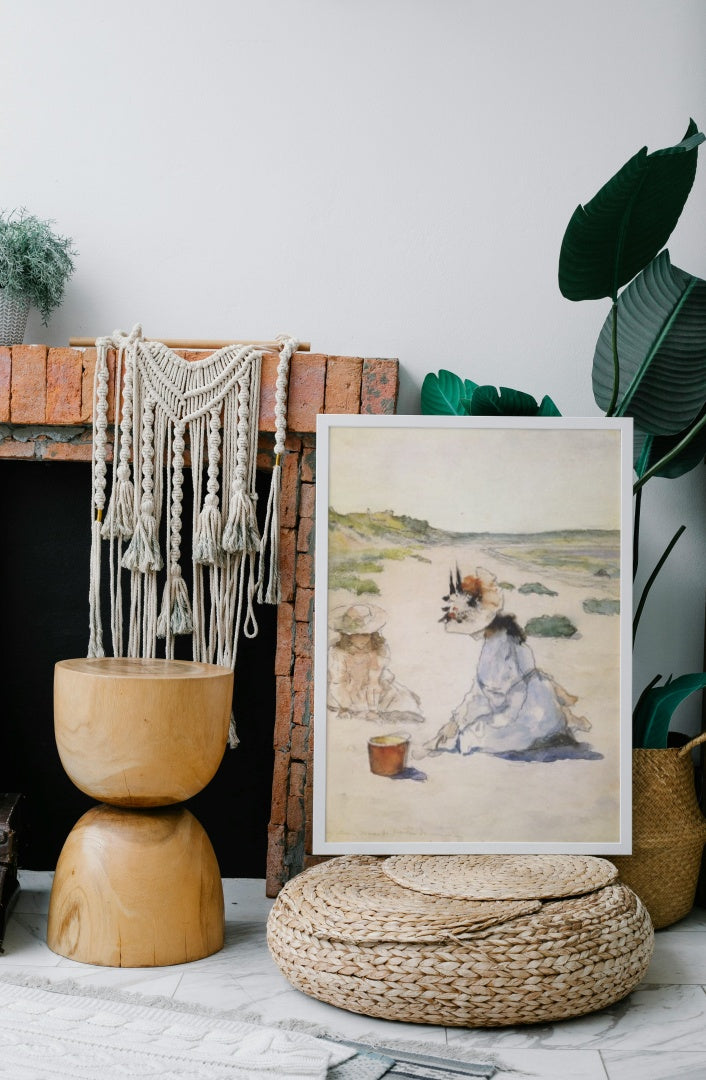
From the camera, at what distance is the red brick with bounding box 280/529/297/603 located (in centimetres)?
223

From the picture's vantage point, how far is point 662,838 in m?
2.07

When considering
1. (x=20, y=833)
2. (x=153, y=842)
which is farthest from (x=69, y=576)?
(x=153, y=842)

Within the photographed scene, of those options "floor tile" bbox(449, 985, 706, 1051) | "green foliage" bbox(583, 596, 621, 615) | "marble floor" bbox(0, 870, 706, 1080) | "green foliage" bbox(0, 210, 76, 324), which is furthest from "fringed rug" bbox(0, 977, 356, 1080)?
"green foliage" bbox(0, 210, 76, 324)

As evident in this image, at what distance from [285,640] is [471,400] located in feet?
2.32

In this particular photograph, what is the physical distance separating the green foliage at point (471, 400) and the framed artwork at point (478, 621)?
0.09m

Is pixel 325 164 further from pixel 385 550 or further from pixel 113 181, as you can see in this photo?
pixel 385 550

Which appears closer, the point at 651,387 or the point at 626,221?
the point at 626,221

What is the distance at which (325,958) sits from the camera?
1.62 metres

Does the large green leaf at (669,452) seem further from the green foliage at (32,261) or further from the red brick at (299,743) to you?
the green foliage at (32,261)

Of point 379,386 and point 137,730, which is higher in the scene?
point 379,386

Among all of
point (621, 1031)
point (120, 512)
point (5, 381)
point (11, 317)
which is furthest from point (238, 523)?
point (621, 1031)

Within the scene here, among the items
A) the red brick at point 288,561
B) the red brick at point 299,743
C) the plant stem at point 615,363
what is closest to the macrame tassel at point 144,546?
the red brick at point 288,561

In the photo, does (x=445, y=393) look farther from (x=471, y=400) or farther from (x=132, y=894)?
(x=132, y=894)

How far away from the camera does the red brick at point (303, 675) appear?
2.22 metres
